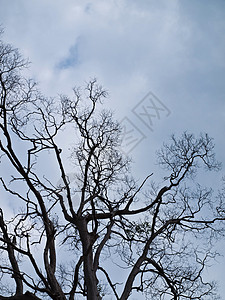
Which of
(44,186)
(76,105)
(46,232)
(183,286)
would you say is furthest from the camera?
(76,105)

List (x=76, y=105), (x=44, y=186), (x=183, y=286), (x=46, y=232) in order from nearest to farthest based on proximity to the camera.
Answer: (x=46, y=232)
(x=183, y=286)
(x=44, y=186)
(x=76, y=105)

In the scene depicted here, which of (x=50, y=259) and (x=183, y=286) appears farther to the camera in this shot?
(x=183, y=286)

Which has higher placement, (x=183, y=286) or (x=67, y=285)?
(x=67, y=285)

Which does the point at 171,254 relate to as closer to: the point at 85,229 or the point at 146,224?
the point at 146,224

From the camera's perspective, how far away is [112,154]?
1016 cm

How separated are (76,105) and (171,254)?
485 cm

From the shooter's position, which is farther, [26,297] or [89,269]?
[89,269]

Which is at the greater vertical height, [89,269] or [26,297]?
[89,269]

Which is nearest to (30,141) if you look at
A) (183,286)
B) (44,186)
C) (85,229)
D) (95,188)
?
(44,186)

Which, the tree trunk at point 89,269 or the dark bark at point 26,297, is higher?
the tree trunk at point 89,269

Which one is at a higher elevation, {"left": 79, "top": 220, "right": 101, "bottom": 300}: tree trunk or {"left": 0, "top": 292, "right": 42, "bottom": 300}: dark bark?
{"left": 79, "top": 220, "right": 101, "bottom": 300}: tree trunk

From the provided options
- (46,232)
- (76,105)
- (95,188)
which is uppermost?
(76,105)

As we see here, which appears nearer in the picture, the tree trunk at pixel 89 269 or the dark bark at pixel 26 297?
the dark bark at pixel 26 297

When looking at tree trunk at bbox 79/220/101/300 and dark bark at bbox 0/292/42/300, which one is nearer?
dark bark at bbox 0/292/42/300
